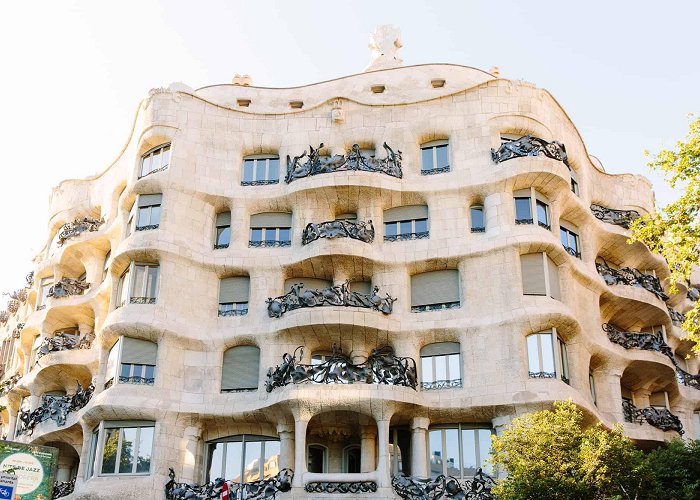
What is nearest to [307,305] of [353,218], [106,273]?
[353,218]

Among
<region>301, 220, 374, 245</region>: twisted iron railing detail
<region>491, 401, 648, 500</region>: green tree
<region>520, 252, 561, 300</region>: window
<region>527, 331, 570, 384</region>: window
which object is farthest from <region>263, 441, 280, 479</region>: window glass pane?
<region>520, 252, 561, 300</region>: window

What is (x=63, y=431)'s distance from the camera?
33406mm

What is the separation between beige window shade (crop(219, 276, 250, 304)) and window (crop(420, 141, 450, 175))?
7.67 meters

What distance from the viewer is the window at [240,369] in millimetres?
31562

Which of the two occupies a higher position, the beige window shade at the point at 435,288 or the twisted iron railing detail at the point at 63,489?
the beige window shade at the point at 435,288

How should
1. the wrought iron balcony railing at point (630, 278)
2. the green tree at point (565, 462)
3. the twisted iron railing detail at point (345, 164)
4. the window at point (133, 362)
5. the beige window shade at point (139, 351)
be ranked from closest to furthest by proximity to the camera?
the green tree at point (565, 462) → the window at point (133, 362) → the beige window shade at point (139, 351) → the twisted iron railing detail at point (345, 164) → the wrought iron balcony railing at point (630, 278)

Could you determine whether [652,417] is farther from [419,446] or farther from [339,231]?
[339,231]

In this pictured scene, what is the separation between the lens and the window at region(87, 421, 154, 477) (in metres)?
29.9

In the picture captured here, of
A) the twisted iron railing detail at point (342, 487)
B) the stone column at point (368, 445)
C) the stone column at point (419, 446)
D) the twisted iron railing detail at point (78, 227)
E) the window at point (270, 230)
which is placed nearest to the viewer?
the twisted iron railing detail at point (342, 487)

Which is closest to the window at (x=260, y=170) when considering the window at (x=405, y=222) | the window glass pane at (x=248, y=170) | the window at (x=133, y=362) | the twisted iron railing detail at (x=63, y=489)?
the window glass pane at (x=248, y=170)

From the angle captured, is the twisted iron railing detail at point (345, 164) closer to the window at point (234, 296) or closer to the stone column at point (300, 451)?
the window at point (234, 296)

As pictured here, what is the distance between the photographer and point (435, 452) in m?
30.2

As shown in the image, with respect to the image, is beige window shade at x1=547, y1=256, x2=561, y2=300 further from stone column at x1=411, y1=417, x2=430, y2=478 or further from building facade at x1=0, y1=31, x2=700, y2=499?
stone column at x1=411, y1=417, x2=430, y2=478

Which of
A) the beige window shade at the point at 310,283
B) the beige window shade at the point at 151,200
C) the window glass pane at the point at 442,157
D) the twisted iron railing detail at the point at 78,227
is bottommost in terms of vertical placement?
the beige window shade at the point at 310,283
